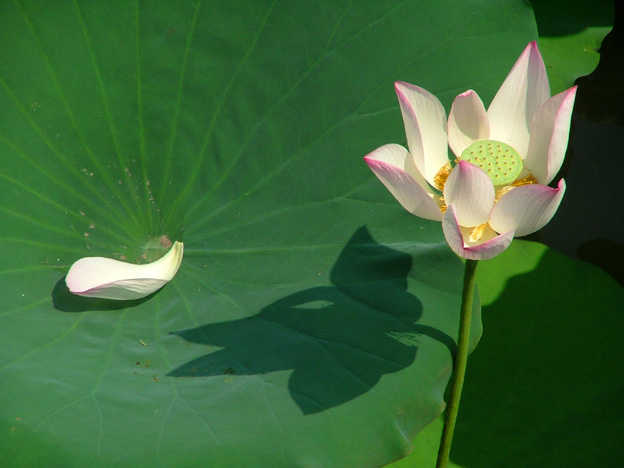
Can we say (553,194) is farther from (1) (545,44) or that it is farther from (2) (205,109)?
(1) (545,44)

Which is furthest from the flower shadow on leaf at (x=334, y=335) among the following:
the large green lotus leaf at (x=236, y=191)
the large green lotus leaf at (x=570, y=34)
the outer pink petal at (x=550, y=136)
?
the large green lotus leaf at (x=570, y=34)

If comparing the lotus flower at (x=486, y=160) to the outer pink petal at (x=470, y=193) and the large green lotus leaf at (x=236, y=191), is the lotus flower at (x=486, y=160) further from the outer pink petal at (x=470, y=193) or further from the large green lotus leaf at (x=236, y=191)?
the large green lotus leaf at (x=236, y=191)

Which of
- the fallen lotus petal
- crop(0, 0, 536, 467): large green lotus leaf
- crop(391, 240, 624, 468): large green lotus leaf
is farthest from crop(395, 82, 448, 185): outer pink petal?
crop(391, 240, 624, 468): large green lotus leaf

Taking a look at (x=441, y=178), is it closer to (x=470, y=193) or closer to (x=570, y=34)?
(x=470, y=193)

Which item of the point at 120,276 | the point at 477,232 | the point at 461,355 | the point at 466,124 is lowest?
the point at 461,355

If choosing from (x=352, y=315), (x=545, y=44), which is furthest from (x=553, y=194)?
(x=545, y=44)

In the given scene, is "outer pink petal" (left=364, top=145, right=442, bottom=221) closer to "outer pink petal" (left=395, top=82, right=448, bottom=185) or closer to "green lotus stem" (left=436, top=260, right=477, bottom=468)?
"outer pink petal" (left=395, top=82, right=448, bottom=185)

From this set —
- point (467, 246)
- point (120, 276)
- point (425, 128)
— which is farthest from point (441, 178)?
point (120, 276)
